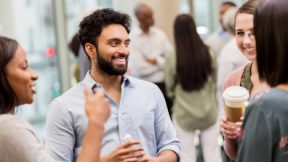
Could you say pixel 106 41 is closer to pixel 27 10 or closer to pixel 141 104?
pixel 141 104

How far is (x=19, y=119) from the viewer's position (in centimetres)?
159

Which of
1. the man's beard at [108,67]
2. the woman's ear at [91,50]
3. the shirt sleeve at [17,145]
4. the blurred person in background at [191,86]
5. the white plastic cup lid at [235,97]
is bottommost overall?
the blurred person in background at [191,86]

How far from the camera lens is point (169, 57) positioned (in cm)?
430

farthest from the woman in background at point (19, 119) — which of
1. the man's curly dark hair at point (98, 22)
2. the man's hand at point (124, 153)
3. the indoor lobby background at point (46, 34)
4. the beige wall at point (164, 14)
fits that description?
the beige wall at point (164, 14)

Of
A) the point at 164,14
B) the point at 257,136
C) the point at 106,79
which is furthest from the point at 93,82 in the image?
the point at 164,14

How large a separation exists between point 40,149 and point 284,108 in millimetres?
737

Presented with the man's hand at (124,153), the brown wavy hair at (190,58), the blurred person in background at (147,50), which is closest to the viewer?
the man's hand at (124,153)

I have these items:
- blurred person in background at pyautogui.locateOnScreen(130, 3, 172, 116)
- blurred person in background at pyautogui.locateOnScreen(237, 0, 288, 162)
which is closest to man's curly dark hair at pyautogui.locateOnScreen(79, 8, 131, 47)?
blurred person in background at pyautogui.locateOnScreen(237, 0, 288, 162)

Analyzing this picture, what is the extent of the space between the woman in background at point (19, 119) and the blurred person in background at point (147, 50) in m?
3.15

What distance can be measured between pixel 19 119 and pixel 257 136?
2.39 ft

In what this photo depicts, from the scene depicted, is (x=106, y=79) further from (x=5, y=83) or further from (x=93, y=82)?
(x=5, y=83)

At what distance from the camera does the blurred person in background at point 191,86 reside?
4172 mm

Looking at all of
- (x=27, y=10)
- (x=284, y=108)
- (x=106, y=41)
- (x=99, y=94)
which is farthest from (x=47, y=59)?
(x=284, y=108)

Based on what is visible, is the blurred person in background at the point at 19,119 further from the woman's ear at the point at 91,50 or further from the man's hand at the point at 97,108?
the woman's ear at the point at 91,50
